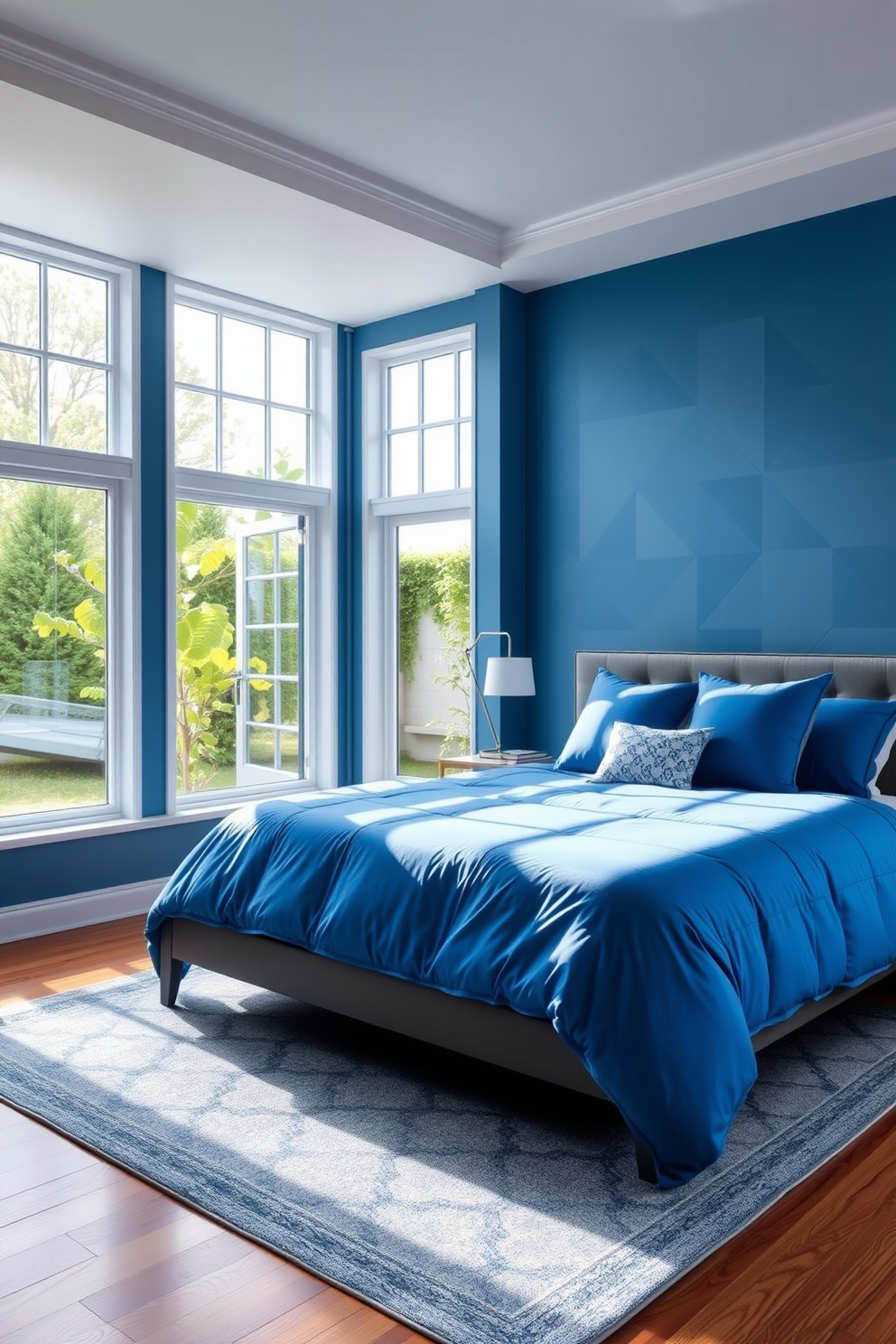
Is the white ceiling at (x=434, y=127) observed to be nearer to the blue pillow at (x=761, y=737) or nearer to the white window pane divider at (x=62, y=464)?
the white window pane divider at (x=62, y=464)

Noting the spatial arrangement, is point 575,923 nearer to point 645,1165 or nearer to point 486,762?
point 645,1165

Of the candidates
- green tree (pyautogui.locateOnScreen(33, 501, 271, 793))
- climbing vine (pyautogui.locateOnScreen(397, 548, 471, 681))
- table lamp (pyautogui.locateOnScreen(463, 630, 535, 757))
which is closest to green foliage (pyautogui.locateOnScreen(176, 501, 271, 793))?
green tree (pyautogui.locateOnScreen(33, 501, 271, 793))

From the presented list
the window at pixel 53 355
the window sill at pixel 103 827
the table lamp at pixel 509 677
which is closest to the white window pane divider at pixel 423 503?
the table lamp at pixel 509 677

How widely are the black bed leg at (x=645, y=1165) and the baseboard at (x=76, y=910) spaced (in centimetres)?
309

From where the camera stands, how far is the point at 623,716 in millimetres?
4504

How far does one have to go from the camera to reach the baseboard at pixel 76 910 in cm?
464

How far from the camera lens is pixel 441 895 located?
2.89 metres

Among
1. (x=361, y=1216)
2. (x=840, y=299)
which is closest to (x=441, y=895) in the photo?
(x=361, y=1216)

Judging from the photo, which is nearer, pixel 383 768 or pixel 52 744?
pixel 52 744

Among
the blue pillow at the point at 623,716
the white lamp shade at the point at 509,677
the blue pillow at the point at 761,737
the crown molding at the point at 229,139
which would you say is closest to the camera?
the crown molding at the point at 229,139

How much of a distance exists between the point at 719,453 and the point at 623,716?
131 cm

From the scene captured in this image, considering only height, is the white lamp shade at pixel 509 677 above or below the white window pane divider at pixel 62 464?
below

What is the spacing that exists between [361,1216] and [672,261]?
424 centimetres

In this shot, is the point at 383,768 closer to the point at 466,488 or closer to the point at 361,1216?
the point at 466,488
